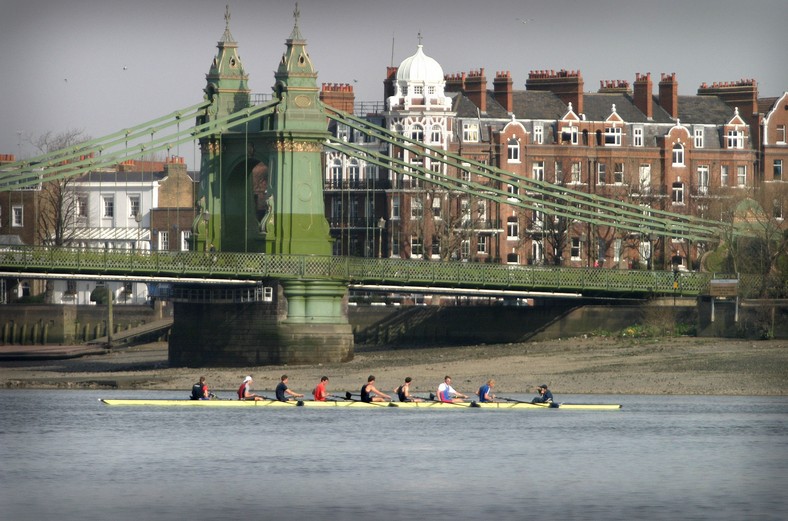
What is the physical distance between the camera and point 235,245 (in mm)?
89562

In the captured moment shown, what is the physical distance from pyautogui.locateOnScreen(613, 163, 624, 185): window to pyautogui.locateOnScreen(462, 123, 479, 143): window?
371 inches

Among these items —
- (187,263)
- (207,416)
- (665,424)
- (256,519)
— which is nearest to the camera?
(256,519)

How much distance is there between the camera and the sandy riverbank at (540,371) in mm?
77500

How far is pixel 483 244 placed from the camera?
122 meters

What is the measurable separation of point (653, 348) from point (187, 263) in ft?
65.6

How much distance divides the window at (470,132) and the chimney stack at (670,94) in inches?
593

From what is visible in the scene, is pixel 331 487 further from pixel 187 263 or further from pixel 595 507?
pixel 187 263

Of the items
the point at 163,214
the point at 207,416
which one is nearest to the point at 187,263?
the point at 207,416

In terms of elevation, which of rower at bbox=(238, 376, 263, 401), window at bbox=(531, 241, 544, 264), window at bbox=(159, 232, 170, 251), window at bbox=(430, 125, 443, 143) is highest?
window at bbox=(430, 125, 443, 143)

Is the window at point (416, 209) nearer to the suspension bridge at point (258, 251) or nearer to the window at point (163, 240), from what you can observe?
the window at point (163, 240)

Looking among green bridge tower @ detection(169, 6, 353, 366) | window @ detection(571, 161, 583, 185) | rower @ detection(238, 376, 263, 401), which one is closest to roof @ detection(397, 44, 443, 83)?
window @ detection(571, 161, 583, 185)

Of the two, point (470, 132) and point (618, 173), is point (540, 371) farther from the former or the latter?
point (618, 173)

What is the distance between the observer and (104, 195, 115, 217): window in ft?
429

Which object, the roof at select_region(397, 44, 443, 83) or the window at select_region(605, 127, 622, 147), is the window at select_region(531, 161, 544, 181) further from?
the roof at select_region(397, 44, 443, 83)
